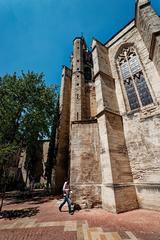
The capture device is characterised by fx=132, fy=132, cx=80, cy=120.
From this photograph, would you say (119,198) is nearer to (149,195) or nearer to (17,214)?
(149,195)

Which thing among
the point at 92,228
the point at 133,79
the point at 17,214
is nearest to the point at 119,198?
the point at 92,228

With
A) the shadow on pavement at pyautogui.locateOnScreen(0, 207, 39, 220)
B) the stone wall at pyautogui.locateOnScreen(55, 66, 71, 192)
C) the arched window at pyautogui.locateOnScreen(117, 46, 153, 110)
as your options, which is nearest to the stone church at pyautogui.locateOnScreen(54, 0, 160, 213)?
the arched window at pyautogui.locateOnScreen(117, 46, 153, 110)

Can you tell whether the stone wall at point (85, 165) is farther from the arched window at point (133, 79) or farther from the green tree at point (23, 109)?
the green tree at point (23, 109)

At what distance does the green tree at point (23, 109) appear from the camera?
439 inches

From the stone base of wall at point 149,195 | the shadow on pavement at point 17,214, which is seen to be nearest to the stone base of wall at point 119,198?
the stone base of wall at point 149,195

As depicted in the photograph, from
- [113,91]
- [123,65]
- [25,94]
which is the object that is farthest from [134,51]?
[25,94]

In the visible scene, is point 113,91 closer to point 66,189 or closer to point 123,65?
point 123,65

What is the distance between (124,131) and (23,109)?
938cm

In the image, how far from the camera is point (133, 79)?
896 centimetres

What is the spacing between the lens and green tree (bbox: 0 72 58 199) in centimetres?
1114

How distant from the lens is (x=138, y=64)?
905 cm

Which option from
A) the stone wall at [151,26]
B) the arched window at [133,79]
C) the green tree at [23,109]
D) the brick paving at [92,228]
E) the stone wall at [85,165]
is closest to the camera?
the brick paving at [92,228]

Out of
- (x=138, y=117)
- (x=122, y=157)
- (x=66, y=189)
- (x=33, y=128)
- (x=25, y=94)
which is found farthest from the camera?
(x=25, y=94)

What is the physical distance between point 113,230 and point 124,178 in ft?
9.45
